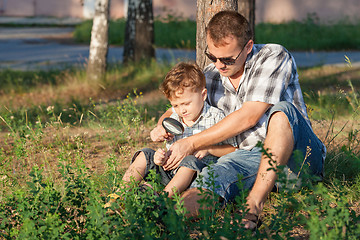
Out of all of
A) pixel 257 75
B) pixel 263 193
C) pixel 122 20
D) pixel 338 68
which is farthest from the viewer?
pixel 122 20

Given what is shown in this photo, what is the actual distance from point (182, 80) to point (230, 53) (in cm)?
41

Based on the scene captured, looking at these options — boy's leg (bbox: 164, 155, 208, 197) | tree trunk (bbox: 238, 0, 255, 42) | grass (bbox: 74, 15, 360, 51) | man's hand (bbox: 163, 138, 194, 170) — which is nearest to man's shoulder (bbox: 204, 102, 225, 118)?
man's hand (bbox: 163, 138, 194, 170)

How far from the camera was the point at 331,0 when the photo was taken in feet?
72.6

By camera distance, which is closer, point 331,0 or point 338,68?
point 338,68

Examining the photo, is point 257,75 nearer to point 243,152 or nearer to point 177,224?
point 243,152

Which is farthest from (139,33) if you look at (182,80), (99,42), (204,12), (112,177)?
(112,177)

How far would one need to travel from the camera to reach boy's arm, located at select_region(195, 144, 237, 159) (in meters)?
3.48

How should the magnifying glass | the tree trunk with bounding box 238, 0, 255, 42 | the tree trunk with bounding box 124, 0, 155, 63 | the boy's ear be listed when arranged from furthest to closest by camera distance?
the tree trunk with bounding box 124, 0, 155, 63
the tree trunk with bounding box 238, 0, 255, 42
the boy's ear
the magnifying glass

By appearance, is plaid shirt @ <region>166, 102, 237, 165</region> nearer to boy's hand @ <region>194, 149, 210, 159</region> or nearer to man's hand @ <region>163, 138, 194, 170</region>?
boy's hand @ <region>194, 149, 210, 159</region>

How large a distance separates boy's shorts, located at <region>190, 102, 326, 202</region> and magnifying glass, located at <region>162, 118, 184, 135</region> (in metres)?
0.38

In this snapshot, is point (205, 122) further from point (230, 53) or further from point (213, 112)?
point (230, 53)

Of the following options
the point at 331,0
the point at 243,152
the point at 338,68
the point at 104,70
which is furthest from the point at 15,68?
the point at 331,0

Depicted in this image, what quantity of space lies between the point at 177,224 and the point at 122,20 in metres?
18.3

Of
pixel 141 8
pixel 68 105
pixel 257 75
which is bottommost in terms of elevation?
pixel 68 105
